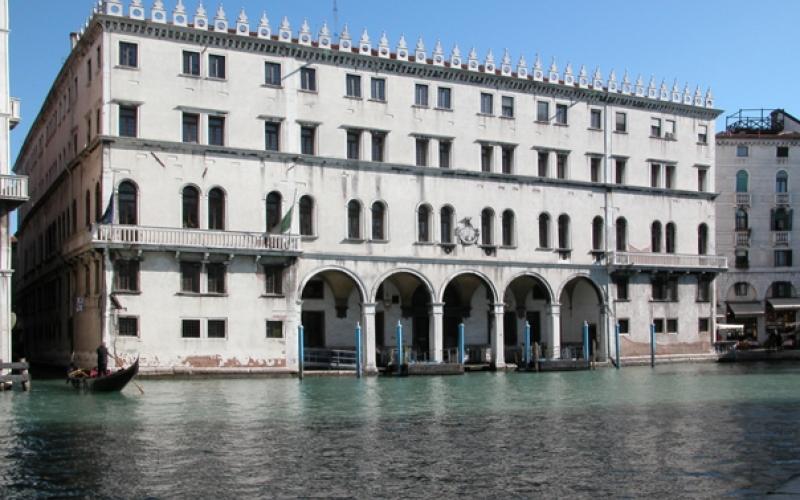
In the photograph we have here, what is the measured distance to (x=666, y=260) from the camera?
44531 mm

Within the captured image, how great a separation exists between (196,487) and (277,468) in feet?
5.58

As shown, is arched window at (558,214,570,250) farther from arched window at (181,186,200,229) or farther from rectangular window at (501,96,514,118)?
arched window at (181,186,200,229)

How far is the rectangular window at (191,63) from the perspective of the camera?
112 ft

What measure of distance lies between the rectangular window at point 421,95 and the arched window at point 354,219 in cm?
465

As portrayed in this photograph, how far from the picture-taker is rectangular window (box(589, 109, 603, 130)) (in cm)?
4323

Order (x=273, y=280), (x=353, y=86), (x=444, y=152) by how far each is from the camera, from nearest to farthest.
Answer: (x=273, y=280)
(x=353, y=86)
(x=444, y=152)

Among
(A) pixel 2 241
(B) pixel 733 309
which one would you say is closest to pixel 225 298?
(A) pixel 2 241

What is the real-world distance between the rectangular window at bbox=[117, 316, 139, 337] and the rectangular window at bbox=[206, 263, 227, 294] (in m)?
2.68

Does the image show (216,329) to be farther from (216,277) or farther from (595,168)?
(595,168)

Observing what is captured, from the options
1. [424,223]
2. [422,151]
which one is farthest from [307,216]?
[422,151]

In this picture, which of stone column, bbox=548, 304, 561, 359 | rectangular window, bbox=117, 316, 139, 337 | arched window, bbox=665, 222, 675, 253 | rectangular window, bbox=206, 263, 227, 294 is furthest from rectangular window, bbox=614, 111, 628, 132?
rectangular window, bbox=117, 316, 139, 337

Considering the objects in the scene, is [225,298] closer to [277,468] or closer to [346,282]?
[346,282]

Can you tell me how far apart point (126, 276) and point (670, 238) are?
2410 centimetres

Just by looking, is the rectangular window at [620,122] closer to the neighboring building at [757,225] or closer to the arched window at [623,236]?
the arched window at [623,236]
